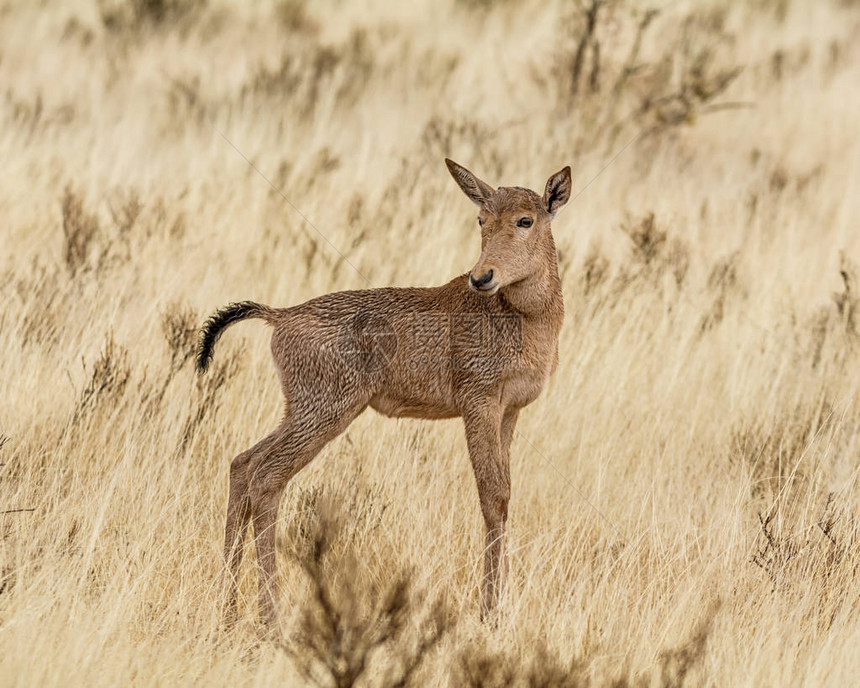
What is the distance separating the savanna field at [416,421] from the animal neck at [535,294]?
1036mm

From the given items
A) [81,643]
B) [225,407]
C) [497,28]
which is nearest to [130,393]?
[225,407]

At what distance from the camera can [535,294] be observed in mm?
5543

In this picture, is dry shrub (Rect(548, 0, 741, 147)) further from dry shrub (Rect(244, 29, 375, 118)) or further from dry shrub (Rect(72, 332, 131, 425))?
dry shrub (Rect(72, 332, 131, 425))

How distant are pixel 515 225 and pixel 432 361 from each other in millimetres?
701

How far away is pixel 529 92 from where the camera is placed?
14102 millimetres

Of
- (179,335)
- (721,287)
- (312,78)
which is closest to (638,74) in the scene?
(312,78)

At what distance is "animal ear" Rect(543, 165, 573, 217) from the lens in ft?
18.2

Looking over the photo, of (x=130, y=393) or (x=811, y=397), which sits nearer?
(x=130, y=393)

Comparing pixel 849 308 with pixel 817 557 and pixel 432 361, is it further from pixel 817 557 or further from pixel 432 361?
pixel 432 361

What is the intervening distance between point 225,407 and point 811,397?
3366mm

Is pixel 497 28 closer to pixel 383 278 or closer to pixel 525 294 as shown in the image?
pixel 383 278

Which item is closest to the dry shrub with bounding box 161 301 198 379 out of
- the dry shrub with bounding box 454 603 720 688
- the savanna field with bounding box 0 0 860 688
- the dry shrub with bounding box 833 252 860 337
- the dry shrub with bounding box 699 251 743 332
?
the savanna field with bounding box 0 0 860 688

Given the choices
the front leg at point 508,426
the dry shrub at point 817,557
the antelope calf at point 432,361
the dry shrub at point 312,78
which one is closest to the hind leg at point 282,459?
the antelope calf at point 432,361

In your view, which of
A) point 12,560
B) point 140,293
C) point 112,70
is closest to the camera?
point 12,560
